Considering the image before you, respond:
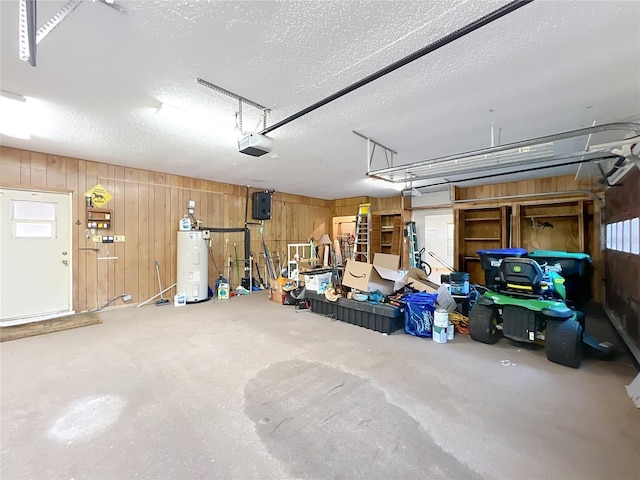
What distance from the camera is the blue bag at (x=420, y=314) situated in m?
3.54

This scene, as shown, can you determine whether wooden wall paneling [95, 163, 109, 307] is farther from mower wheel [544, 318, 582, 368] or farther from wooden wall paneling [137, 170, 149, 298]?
mower wheel [544, 318, 582, 368]

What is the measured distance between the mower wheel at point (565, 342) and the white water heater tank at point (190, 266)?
17.7 ft

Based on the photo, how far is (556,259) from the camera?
4551 millimetres

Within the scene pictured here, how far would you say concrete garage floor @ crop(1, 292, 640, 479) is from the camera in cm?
156

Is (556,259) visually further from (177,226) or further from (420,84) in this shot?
(177,226)

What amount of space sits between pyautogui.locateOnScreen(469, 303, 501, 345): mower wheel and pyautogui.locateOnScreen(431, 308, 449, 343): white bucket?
0.32 meters

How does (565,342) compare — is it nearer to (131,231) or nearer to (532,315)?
(532,315)

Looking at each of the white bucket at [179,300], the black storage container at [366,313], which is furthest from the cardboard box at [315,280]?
the white bucket at [179,300]

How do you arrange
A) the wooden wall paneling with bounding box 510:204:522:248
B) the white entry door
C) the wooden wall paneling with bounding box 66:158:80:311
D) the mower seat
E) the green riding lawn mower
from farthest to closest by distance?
the wooden wall paneling with bounding box 510:204:522:248 < the wooden wall paneling with bounding box 66:158:80:311 < the white entry door < the mower seat < the green riding lawn mower

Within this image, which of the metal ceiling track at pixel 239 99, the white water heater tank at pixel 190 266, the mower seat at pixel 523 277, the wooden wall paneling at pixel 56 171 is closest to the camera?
the metal ceiling track at pixel 239 99

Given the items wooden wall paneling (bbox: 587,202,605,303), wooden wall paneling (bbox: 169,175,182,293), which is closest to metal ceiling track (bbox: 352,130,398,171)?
wooden wall paneling (bbox: 169,175,182,293)

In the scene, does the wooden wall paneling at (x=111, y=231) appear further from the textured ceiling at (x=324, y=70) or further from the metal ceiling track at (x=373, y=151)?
the metal ceiling track at (x=373, y=151)

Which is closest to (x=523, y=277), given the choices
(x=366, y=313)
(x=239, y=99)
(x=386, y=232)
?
(x=366, y=313)

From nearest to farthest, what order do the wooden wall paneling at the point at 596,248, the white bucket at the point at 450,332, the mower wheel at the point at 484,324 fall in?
the mower wheel at the point at 484,324
the white bucket at the point at 450,332
the wooden wall paneling at the point at 596,248
